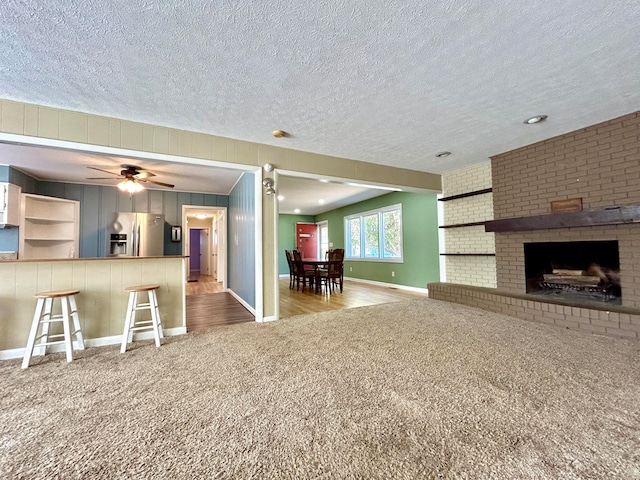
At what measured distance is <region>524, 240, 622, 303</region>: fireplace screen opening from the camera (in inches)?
128

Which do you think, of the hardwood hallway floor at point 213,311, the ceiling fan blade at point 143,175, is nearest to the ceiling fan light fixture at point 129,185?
the ceiling fan blade at point 143,175

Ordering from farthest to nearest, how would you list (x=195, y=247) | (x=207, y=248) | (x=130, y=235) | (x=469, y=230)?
1. (x=195, y=247)
2. (x=207, y=248)
3. (x=130, y=235)
4. (x=469, y=230)

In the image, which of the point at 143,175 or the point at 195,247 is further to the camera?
the point at 195,247

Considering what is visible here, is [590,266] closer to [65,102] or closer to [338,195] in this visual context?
[338,195]

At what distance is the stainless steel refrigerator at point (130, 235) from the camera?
207 inches

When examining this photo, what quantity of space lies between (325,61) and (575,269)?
4322 millimetres

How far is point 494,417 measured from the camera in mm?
1445

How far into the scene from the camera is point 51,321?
2.28 meters

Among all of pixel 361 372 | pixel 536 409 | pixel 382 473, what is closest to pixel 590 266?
pixel 536 409

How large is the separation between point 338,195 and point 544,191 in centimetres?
430

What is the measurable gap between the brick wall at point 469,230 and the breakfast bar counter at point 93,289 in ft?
15.7

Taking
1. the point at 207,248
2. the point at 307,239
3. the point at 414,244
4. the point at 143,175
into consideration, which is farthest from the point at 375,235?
the point at 207,248

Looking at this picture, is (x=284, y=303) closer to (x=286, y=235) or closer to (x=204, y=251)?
(x=286, y=235)

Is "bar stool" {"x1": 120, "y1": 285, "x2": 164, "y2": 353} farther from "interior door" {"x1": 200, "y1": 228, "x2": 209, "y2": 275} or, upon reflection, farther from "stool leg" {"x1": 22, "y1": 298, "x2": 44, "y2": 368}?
"interior door" {"x1": 200, "y1": 228, "x2": 209, "y2": 275}
